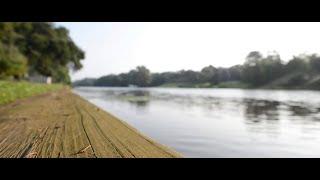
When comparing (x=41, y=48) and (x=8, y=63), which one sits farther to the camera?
(x=41, y=48)

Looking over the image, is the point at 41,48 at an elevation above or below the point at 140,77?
above

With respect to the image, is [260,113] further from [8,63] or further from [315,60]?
[8,63]

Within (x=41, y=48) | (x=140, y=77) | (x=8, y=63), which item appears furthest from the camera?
(x=41, y=48)

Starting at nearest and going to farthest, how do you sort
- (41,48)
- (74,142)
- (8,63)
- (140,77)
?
(74,142), (140,77), (8,63), (41,48)

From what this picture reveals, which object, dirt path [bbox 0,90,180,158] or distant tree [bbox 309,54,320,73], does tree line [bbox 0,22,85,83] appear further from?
dirt path [bbox 0,90,180,158]

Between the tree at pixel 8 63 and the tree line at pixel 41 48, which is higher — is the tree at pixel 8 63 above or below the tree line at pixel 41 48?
below

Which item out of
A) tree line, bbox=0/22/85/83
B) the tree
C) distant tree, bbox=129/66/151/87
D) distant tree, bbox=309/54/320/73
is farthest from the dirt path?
tree line, bbox=0/22/85/83

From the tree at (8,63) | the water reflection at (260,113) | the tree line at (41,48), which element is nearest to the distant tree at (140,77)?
the water reflection at (260,113)

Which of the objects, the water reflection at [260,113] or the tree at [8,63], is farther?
the tree at [8,63]

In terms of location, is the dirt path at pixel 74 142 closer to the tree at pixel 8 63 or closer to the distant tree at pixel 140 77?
the distant tree at pixel 140 77

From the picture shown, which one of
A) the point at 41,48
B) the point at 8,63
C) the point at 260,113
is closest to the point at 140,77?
the point at 260,113
